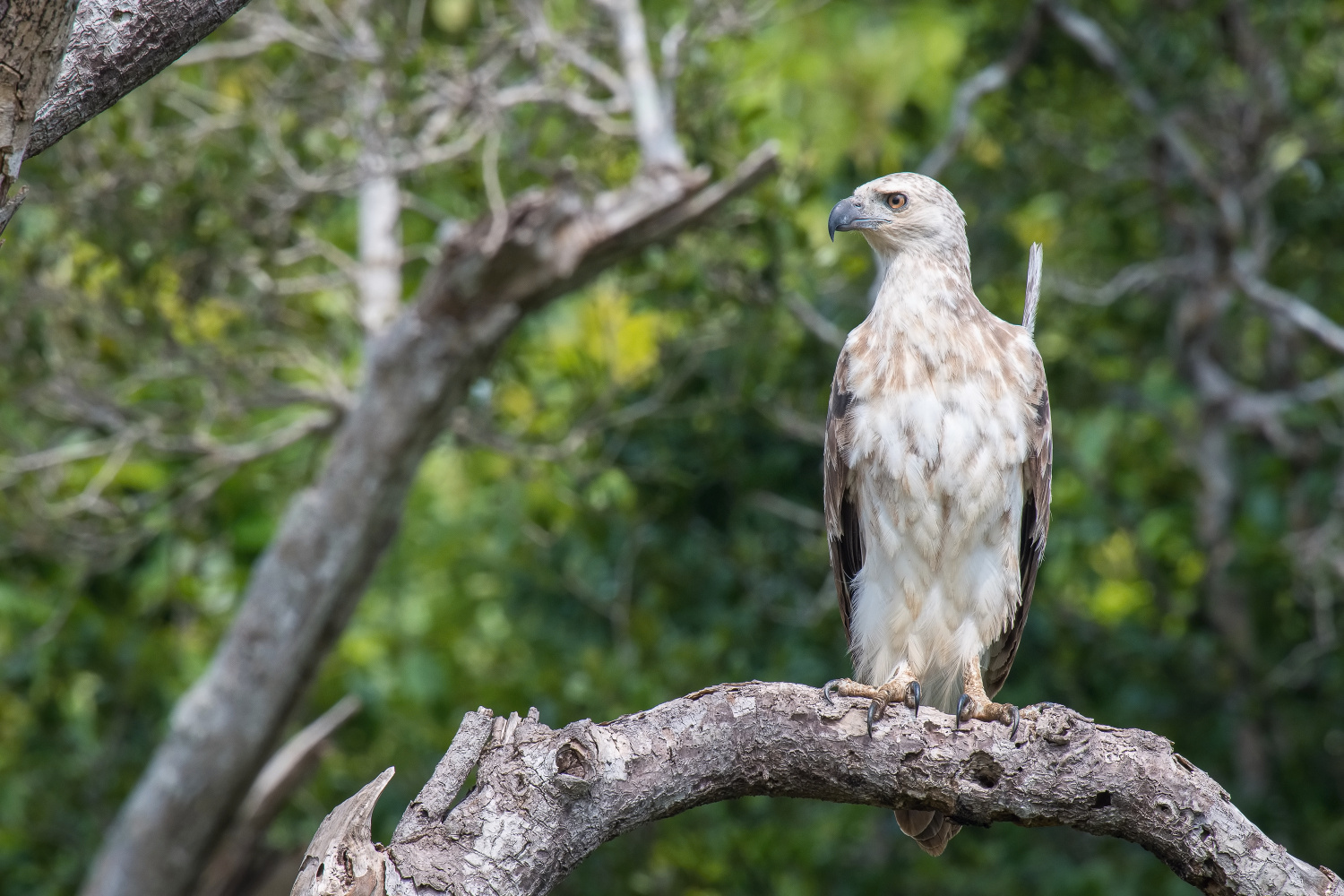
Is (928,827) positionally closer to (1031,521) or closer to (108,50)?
(1031,521)

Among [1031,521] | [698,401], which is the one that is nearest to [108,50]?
[1031,521]

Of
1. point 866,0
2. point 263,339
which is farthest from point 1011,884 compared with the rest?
point 866,0

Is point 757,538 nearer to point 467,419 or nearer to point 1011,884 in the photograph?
point 467,419

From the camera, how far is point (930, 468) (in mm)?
3496

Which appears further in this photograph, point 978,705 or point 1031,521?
point 1031,521

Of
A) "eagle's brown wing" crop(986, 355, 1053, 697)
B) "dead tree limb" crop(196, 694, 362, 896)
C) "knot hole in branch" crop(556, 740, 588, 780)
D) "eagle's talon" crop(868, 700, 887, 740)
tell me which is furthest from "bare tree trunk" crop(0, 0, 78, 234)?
"dead tree limb" crop(196, 694, 362, 896)

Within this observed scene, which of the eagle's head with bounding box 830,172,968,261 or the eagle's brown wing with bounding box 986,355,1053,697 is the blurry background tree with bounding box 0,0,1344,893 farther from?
the eagle's brown wing with bounding box 986,355,1053,697

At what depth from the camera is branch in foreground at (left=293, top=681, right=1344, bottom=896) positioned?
2.37m

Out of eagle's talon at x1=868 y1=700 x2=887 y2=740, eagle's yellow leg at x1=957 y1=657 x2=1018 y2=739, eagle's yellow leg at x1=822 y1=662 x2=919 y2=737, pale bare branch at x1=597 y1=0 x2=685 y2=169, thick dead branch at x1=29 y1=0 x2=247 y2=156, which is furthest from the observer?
pale bare branch at x1=597 y1=0 x2=685 y2=169

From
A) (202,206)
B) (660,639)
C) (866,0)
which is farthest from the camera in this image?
(866,0)

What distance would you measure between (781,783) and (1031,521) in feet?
4.82

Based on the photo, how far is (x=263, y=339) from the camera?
5.75m

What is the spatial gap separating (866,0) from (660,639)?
4.13 metres

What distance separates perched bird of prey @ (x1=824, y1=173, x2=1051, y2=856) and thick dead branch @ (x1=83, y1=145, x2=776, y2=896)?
1.13m
